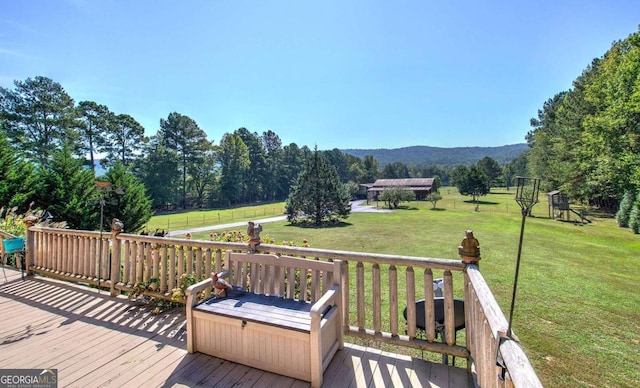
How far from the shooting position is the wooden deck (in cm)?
241

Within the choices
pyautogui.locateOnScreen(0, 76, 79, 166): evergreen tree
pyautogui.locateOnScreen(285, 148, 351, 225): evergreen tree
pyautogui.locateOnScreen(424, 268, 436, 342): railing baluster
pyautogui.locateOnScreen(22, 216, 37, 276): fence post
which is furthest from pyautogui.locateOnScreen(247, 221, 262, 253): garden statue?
pyautogui.locateOnScreen(0, 76, 79, 166): evergreen tree

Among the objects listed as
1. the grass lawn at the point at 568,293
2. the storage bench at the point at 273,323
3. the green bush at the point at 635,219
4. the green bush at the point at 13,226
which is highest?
the green bush at the point at 13,226

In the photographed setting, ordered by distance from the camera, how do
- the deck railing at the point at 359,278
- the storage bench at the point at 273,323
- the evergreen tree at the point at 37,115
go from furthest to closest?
1. the evergreen tree at the point at 37,115
2. the storage bench at the point at 273,323
3. the deck railing at the point at 359,278

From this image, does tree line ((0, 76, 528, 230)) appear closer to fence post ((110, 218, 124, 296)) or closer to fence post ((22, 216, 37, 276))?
fence post ((22, 216, 37, 276))

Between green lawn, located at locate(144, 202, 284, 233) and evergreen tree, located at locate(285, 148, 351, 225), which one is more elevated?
evergreen tree, located at locate(285, 148, 351, 225)

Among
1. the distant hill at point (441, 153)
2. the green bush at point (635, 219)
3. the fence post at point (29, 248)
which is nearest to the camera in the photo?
the fence post at point (29, 248)

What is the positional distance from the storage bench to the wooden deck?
136 millimetres

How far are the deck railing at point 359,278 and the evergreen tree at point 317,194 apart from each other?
1535 centimetres

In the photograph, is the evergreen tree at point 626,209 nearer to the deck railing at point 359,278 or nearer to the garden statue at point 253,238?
the deck railing at point 359,278

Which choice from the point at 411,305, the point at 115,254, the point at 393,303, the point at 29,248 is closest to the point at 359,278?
the point at 393,303

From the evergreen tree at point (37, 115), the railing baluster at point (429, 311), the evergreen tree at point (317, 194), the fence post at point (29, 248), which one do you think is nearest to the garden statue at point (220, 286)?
the railing baluster at point (429, 311)

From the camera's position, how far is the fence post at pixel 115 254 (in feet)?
13.5

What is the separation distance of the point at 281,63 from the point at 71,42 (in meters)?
6.12

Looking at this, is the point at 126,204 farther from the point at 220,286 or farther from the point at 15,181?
the point at 220,286
